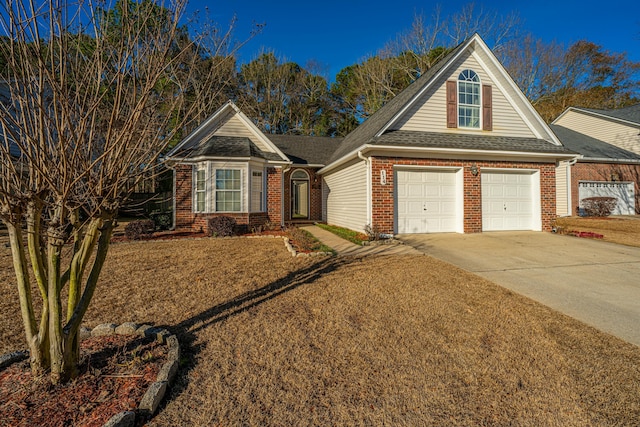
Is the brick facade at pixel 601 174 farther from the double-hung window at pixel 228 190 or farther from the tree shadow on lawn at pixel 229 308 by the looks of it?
the double-hung window at pixel 228 190

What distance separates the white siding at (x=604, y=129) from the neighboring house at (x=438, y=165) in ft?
40.9

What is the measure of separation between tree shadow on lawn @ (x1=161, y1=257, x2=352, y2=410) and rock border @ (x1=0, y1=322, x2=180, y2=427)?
3.3 inches

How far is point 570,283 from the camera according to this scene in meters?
5.16

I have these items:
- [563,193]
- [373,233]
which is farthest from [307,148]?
[563,193]

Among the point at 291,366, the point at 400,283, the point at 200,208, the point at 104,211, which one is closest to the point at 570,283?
the point at 400,283

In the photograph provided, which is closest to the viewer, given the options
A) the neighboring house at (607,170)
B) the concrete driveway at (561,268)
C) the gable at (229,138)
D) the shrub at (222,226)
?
the concrete driveway at (561,268)

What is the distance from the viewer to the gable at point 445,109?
10328 mm

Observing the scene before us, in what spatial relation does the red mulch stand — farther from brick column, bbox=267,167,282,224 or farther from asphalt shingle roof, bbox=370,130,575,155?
brick column, bbox=267,167,282,224

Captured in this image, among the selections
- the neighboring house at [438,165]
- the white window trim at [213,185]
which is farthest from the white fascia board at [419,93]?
the white window trim at [213,185]

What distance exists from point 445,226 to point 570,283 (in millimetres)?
5328

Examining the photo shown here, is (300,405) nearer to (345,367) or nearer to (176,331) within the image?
(345,367)

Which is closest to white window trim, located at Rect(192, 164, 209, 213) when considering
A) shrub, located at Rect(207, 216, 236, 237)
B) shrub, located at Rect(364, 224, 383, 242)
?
shrub, located at Rect(207, 216, 236, 237)

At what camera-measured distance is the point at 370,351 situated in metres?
3.01

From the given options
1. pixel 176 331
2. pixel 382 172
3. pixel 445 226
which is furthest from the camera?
pixel 445 226
